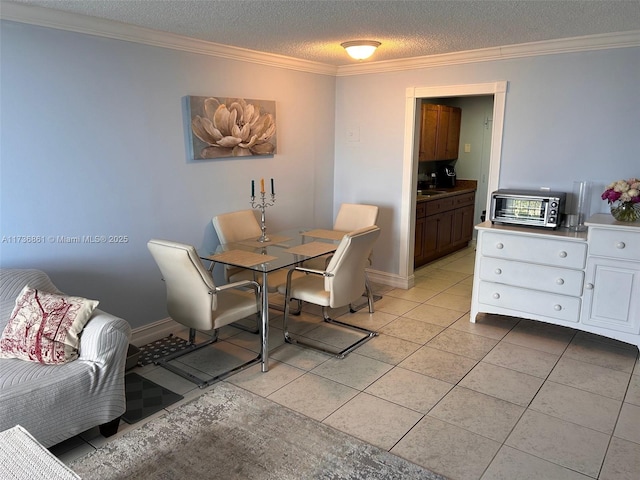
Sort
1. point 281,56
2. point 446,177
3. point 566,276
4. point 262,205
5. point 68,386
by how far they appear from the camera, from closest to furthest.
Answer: point 68,386 → point 566,276 → point 262,205 → point 281,56 → point 446,177

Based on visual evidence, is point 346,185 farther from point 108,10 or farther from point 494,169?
point 108,10

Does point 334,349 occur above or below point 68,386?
below

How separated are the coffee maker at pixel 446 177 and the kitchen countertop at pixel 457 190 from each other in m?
0.10

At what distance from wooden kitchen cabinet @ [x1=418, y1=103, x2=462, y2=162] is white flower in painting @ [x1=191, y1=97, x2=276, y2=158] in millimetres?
2073

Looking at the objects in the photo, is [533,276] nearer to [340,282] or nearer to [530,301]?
[530,301]

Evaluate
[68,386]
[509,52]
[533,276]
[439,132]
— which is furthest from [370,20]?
[439,132]

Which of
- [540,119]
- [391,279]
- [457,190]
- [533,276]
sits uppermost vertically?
[540,119]

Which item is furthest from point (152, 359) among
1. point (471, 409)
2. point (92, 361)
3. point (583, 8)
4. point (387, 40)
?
point (583, 8)

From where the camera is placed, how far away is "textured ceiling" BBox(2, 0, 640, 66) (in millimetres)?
2664

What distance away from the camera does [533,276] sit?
11.9ft

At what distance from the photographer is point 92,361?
2393 mm

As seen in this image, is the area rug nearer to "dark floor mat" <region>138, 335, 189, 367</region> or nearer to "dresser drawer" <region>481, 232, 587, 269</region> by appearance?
"dark floor mat" <region>138, 335, 189, 367</region>

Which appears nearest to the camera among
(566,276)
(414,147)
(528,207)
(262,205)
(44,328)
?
(44,328)

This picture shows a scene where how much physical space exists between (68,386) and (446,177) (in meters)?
5.32
